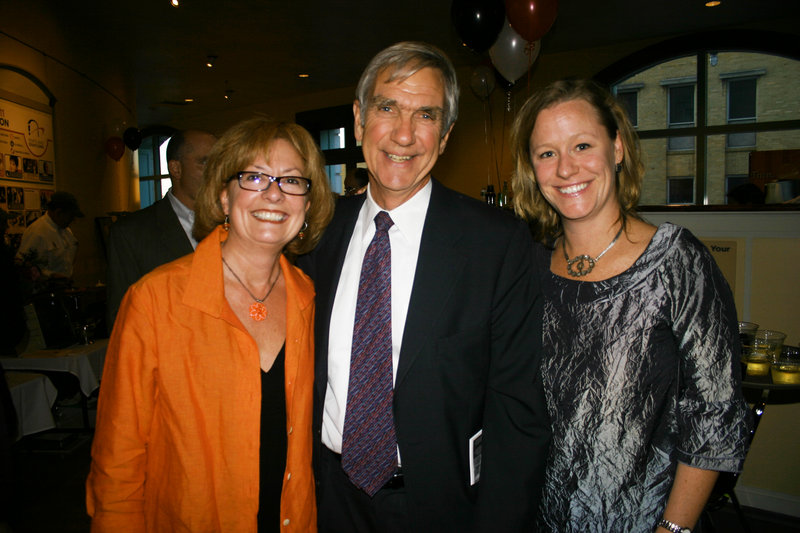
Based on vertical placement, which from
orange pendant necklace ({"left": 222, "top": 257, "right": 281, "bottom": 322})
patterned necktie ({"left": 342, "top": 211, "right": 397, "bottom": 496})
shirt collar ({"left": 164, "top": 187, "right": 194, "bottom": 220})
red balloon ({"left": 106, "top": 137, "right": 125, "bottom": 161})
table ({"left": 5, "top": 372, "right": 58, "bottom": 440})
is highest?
red balloon ({"left": 106, "top": 137, "right": 125, "bottom": 161})

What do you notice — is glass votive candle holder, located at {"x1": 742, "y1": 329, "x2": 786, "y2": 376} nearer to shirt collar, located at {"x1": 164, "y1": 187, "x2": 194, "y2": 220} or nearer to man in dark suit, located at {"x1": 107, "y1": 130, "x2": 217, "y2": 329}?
man in dark suit, located at {"x1": 107, "y1": 130, "x2": 217, "y2": 329}

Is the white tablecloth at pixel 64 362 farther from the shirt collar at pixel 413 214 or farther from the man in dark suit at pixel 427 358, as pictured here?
the shirt collar at pixel 413 214

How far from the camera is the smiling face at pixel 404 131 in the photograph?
159cm

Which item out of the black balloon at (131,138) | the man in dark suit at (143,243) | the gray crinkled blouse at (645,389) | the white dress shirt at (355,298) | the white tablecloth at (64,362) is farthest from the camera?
the black balloon at (131,138)

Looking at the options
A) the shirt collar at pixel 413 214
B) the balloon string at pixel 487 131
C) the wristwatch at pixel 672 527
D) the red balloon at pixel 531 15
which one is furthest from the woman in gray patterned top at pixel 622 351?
the balloon string at pixel 487 131

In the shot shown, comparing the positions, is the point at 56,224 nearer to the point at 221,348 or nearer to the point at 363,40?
the point at 363,40

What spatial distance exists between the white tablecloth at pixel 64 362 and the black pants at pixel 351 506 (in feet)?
11.5

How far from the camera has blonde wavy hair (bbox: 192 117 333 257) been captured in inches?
62.0

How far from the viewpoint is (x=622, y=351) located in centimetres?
146

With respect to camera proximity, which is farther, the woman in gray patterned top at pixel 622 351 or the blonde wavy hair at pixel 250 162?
the blonde wavy hair at pixel 250 162

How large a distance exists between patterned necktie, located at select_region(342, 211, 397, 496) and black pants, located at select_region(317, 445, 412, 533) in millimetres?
65

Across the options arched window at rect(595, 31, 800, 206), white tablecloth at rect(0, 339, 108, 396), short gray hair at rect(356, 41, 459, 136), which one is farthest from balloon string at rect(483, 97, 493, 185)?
short gray hair at rect(356, 41, 459, 136)

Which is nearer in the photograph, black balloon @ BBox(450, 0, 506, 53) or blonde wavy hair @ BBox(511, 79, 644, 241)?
blonde wavy hair @ BBox(511, 79, 644, 241)

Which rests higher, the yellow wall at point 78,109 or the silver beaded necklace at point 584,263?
the yellow wall at point 78,109
